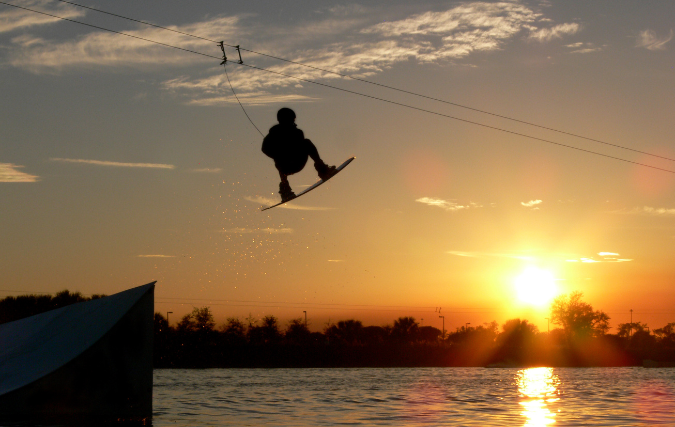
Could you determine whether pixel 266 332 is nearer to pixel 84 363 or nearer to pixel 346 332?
pixel 346 332

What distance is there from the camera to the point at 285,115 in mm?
15984

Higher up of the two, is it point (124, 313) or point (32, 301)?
point (32, 301)

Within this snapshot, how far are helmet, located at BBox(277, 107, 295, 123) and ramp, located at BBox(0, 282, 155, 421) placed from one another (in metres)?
8.64

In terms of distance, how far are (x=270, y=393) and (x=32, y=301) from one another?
62538mm

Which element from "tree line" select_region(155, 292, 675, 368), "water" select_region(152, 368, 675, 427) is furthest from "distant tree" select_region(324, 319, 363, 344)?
"water" select_region(152, 368, 675, 427)

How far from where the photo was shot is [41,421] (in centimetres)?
1928

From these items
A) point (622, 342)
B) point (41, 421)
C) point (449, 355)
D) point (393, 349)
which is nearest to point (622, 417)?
point (41, 421)

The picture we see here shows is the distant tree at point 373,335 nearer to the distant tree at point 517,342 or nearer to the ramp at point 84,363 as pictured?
the distant tree at point 517,342

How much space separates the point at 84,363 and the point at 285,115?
9.92 metres

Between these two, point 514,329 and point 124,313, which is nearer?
point 124,313

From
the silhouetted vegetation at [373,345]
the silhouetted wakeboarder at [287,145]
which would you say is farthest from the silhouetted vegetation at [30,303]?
the silhouetted wakeboarder at [287,145]

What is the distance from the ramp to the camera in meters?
19.6

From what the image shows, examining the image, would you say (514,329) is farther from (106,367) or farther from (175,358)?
(106,367)

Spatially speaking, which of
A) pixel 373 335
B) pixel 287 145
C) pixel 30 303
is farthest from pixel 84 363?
pixel 373 335
